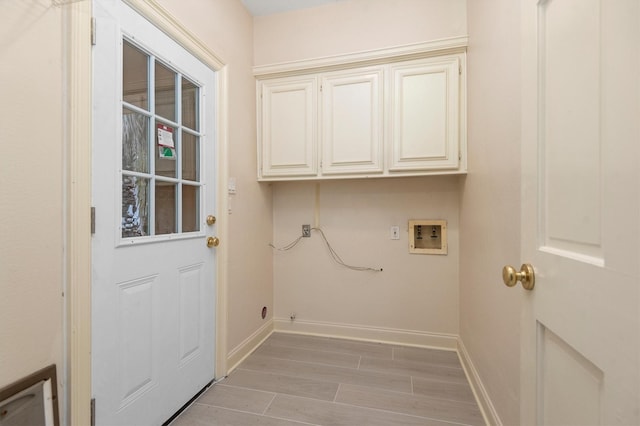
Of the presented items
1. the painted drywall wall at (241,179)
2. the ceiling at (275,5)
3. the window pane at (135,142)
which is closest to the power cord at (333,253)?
the painted drywall wall at (241,179)

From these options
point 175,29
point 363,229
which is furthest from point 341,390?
point 175,29

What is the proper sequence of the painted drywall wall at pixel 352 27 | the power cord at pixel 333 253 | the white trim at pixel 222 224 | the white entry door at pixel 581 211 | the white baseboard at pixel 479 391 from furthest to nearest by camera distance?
the power cord at pixel 333 253, the painted drywall wall at pixel 352 27, the white trim at pixel 222 224, the white baseboard at pixel 479 391, the white entry door at pixel 581 211

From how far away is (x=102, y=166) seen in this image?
114 centimetres

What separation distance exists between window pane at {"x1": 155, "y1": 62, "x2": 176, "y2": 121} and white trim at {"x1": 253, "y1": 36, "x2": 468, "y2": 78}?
953mm

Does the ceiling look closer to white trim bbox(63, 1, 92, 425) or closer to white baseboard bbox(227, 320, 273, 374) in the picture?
white trim bbox(63, 1, 92, 425)

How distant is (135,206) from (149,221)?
11 cm

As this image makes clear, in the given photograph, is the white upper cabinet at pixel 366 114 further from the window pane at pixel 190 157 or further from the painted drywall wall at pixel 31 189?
the painted drywall wall at pixel 31 189

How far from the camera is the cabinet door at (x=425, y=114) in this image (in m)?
1.99

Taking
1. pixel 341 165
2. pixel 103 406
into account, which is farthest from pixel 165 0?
pixel 103 406

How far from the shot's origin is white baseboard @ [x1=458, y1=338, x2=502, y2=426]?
1412mm

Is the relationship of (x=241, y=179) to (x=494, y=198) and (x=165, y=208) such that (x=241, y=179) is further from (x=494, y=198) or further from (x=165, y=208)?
(x=494, y=198)

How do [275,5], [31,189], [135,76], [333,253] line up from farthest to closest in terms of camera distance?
[333,253]
[275,5]
[135,76]
[31,189]

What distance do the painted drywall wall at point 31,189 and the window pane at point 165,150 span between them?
0.44m

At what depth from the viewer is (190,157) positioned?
167 centimetres
